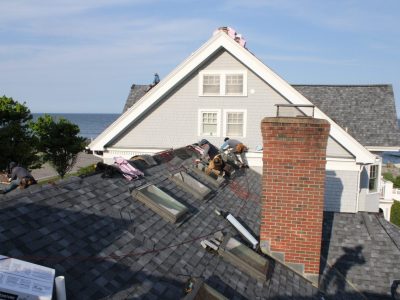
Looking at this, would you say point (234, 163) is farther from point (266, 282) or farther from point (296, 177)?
point (266, 282)

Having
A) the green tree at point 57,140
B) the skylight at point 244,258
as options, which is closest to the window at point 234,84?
the skylight at point 244,258

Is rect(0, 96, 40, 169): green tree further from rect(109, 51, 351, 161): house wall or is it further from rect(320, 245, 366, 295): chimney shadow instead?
rect(320, 245, 366, 295): chimney shadow

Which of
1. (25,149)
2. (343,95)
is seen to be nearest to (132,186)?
(343,95)

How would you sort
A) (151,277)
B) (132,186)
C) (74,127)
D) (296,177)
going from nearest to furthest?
(151,277), (296,177), (132,186), (74,127)

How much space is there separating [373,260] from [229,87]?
9.08 meters

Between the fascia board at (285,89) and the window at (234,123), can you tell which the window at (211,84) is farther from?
the fascia board at (285,89)

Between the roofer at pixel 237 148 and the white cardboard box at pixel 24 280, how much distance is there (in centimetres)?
1131

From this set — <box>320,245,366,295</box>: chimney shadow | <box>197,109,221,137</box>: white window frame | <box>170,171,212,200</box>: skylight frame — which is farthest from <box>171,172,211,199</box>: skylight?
<box>197,109,221,137</box>: white window frame

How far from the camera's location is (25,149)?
84.8 ft

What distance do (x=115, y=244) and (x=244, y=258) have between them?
2.35 m

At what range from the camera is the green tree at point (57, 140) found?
2961 centimetres

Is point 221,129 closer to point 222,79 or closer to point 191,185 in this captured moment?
point 222,79

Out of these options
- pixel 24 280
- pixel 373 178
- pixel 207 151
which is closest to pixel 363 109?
pixel 373 178

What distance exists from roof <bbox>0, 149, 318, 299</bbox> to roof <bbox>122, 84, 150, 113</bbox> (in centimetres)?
1366
